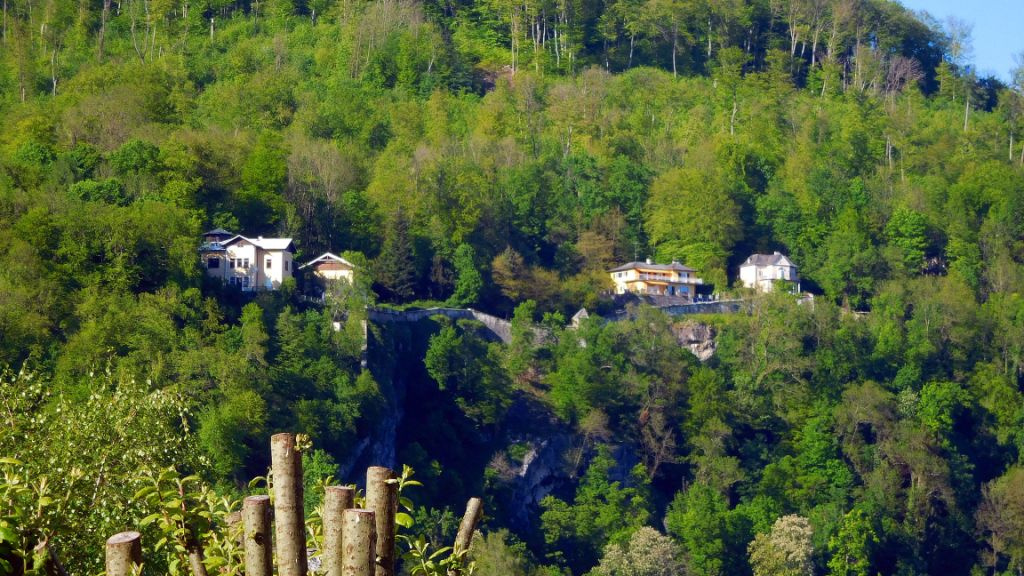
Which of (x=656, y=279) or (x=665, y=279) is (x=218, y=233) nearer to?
(x=656, y=279)

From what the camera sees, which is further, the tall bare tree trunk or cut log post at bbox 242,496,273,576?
the tall bare tree trunk

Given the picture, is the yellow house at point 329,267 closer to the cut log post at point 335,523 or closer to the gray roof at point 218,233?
the gray roof at point 218,233

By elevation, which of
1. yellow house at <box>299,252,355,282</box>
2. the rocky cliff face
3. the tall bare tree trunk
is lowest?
the rocky cliff face

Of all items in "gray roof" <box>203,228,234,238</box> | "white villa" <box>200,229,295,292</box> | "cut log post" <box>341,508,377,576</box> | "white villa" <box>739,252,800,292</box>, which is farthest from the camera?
"white villa" <box>739,252,800,292</box>

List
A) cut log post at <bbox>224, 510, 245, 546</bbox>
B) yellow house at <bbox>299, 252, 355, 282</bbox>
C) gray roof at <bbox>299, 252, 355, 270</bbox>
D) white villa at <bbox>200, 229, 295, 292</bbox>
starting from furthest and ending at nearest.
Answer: yellow house at <bbox>299, 252, 355, 282</bbox>, gray roof at <bbox>299, 252, 355, 270</bbox>, white villa at <bbox>200, 229, 295, 292</bbox>, cut log post at <bbox>224, 510, 245, 546</bbox>

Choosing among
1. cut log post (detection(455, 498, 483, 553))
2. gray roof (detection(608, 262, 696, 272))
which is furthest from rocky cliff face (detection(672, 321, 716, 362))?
cut log post (detection(455, 498, 483, 553))

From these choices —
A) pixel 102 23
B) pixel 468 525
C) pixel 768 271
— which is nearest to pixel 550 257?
pixel 768 271

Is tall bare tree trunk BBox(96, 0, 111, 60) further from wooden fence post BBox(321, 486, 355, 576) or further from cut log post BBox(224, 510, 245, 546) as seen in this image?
wooden fence post BBox(321, 486, 355, 576)
